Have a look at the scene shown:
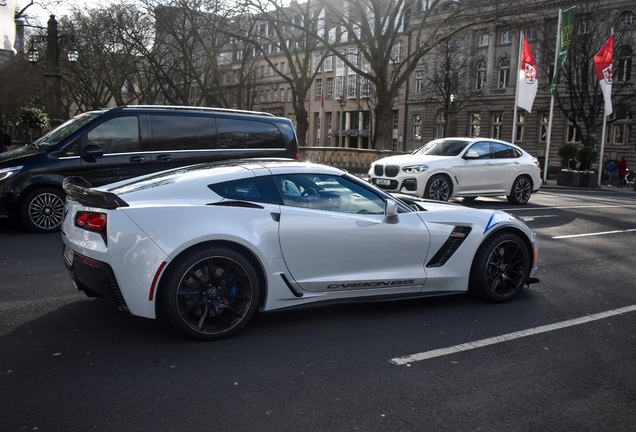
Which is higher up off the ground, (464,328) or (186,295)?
(186,295)

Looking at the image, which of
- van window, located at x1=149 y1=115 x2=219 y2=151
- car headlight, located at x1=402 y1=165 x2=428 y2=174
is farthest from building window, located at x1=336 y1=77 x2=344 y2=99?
van window, located at x1=149 y1=115 x2=219 y2=151

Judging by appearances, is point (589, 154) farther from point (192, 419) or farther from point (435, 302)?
point (192, 419)

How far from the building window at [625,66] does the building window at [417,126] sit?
2093 centimetres

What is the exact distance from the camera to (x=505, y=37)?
183 ft

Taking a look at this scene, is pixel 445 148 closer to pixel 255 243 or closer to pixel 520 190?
pixel 520 190

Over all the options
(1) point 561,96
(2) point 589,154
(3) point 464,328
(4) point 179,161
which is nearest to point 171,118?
(4) point 179,161

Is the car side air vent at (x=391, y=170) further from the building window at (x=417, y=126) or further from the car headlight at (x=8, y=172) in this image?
the building window at (x=417, y=126)

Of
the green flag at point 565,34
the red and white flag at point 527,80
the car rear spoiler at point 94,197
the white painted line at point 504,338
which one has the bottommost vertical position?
the white painted line at point 504,338

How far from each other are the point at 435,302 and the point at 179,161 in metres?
5.42

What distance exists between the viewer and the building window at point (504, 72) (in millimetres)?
55375

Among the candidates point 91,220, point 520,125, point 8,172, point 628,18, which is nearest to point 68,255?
point 91,220

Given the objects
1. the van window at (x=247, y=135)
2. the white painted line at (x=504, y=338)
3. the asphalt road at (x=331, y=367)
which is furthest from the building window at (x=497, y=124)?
the white painted line at (x=504, y=338)

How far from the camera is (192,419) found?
123 inches

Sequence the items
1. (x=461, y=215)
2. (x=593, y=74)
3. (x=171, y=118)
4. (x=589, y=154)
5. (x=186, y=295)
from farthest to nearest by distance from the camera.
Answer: (x=593, y=74) < (x=589, y=154) < (x=171, y=118) < (x=461, y=215) < (x=186, y=295)
